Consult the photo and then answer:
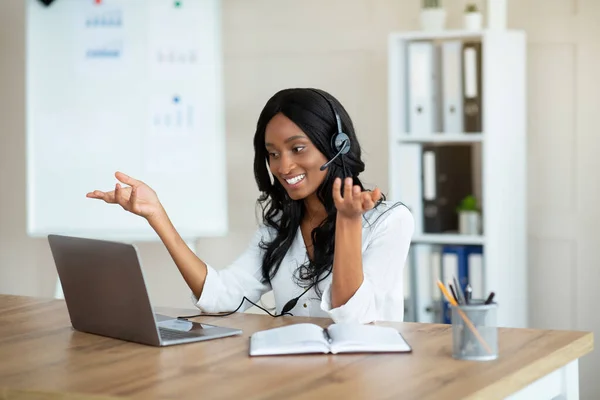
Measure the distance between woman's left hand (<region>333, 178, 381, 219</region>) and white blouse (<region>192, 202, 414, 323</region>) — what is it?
0.78 feet

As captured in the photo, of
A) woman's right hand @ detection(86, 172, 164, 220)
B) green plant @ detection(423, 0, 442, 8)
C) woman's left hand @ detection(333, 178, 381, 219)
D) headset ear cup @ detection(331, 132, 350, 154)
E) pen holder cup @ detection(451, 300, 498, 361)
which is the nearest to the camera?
pen holder cup @ detection(451, 300, 498, 361)

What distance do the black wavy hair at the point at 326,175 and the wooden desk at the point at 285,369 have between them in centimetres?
41

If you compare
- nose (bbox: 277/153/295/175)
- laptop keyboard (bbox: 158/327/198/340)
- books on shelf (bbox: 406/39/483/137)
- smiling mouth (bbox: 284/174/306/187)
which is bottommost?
laptop keyboard (bbox: 158/327/198/340)

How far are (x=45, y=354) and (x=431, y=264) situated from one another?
1.95 m

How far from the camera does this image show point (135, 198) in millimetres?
2047

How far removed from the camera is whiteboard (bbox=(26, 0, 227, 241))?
12.4 ft

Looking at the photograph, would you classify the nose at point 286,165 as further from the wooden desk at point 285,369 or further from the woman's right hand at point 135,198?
the wooden desk at point 285,369

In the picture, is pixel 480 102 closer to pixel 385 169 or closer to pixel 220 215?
pixel 385 169

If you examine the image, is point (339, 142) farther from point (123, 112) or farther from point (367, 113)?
point (123, 112)

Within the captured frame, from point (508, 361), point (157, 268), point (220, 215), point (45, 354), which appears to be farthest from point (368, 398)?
point (157, 268)

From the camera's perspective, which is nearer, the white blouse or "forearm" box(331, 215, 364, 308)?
"forearm" box(331, 215, 364, 308)

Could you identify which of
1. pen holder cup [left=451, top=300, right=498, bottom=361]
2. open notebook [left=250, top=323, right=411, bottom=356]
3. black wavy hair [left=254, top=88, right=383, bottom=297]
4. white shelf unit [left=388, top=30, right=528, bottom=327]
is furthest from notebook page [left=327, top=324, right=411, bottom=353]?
white shelf unit [left=388, top=30, right=528, bottom=327]

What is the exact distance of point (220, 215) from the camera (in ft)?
12.5

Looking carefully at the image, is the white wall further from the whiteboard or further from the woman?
the woman
